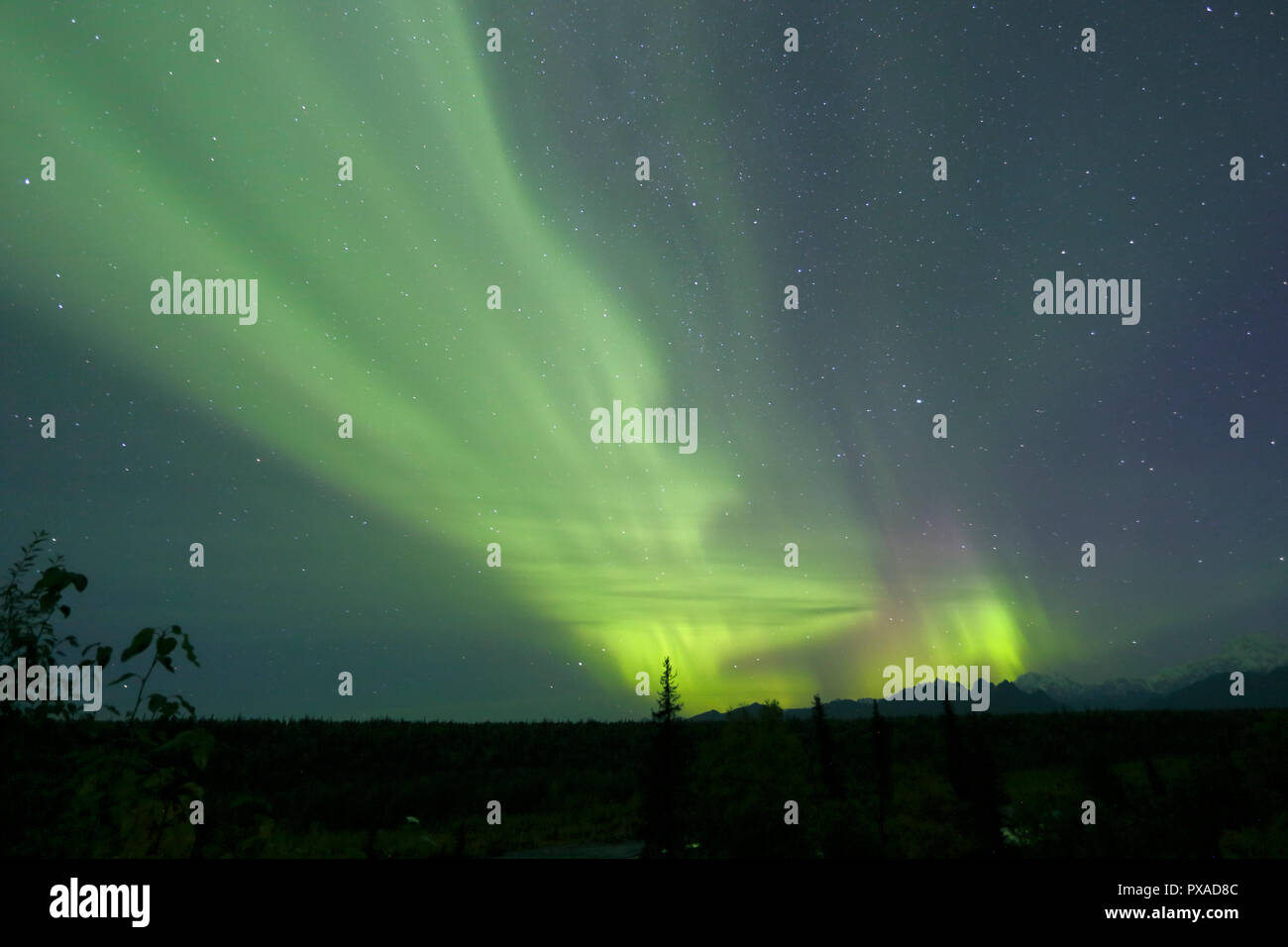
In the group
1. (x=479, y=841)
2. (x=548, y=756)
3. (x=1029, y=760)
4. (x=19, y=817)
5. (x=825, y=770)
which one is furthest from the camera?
(x=548, y=756)

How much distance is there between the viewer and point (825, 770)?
202 feet

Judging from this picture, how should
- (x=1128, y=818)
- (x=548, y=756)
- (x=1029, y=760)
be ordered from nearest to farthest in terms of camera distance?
(x=1128, y=818) < (x=1029, y=760) < (x=548, y=756)

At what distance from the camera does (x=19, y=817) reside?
3711mm
